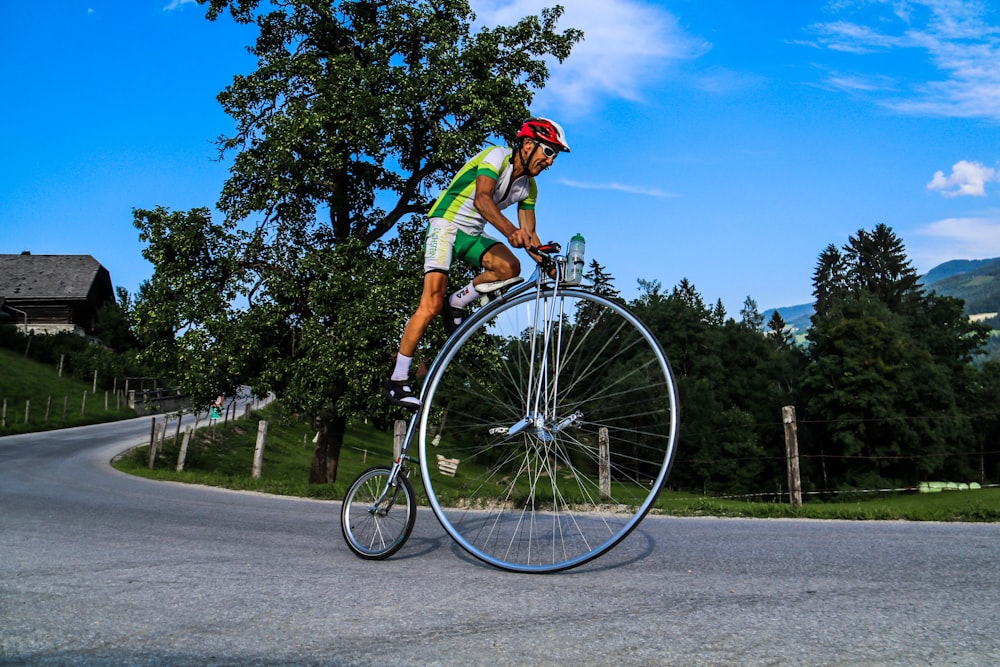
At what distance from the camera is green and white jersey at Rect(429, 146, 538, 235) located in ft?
15.7

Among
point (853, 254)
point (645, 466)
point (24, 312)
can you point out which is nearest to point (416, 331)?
point (645, 466)

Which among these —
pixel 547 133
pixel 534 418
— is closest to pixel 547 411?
pixel 534 418

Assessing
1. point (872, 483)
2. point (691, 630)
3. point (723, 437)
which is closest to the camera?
point (691, 630)

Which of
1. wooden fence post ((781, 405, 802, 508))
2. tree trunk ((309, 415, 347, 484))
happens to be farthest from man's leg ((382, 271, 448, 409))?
tree trunk ((309, 415, 347, 484))

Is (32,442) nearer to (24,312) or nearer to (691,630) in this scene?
(691,630)

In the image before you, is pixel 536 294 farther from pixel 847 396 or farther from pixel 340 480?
pixel 847 396

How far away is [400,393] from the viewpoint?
194 inches

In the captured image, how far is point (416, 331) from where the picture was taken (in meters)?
5.02

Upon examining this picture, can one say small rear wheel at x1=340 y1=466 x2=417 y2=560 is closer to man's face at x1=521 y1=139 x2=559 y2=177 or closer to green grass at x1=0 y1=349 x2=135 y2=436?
man's face at x1=521 y1=139 x2=559 y2=177

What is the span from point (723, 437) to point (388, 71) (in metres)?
53.7

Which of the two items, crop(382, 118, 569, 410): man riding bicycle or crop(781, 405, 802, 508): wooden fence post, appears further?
crop(781, 405, 802, 508): wooden fence post

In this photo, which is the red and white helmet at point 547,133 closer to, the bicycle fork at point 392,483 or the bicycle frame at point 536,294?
the bicycle frame at point 536,294

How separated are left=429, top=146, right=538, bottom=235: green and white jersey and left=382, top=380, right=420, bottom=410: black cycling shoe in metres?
1.08

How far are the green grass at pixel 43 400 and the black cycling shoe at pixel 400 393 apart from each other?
145 ft
